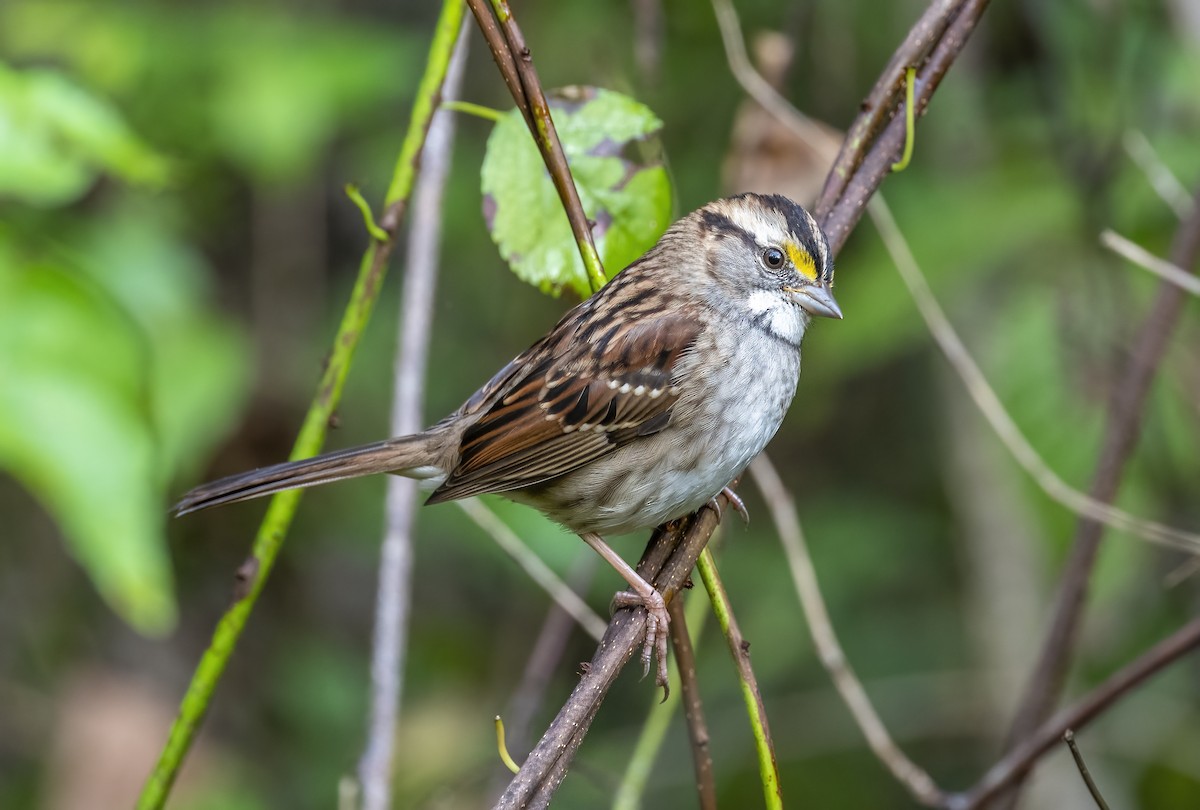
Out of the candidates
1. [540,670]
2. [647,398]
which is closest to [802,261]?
[647,398]

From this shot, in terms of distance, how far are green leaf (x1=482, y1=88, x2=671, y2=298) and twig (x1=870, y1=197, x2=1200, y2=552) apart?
697 millimetres

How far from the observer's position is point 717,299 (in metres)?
3.01

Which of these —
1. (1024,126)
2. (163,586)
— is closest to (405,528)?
(163,586)

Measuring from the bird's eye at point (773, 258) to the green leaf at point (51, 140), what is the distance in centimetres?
136

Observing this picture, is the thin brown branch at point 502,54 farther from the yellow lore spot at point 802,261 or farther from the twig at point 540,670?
the twig at point 540,670

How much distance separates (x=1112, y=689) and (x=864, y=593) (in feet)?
9.20

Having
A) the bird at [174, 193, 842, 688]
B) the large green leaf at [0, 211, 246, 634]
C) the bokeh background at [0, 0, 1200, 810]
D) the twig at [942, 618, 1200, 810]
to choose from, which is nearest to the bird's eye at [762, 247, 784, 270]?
the bird at [174, 193, 842, 688]

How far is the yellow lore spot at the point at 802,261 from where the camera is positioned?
2842 millimetres

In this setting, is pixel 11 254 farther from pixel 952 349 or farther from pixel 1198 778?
pixel 1198 778

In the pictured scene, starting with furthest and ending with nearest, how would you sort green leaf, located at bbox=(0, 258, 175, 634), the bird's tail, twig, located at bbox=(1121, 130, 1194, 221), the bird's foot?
1. twig, located at bbox=(1121, 130, 1194, 221)
2. the bird's tail
3. green leaf, located at bbox=(0, 258, 175, 634)
4. the bird's foot

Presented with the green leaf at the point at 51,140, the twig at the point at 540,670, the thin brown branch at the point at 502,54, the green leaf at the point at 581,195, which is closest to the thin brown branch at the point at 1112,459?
the twig at the point at 540,670

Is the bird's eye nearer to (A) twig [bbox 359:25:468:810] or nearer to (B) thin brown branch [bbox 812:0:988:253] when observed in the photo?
(B) thin brown branch [bbox 812:0:988:253]

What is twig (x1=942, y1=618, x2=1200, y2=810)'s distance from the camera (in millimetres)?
2441

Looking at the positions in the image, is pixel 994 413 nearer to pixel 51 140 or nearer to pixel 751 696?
pixel 751 696
